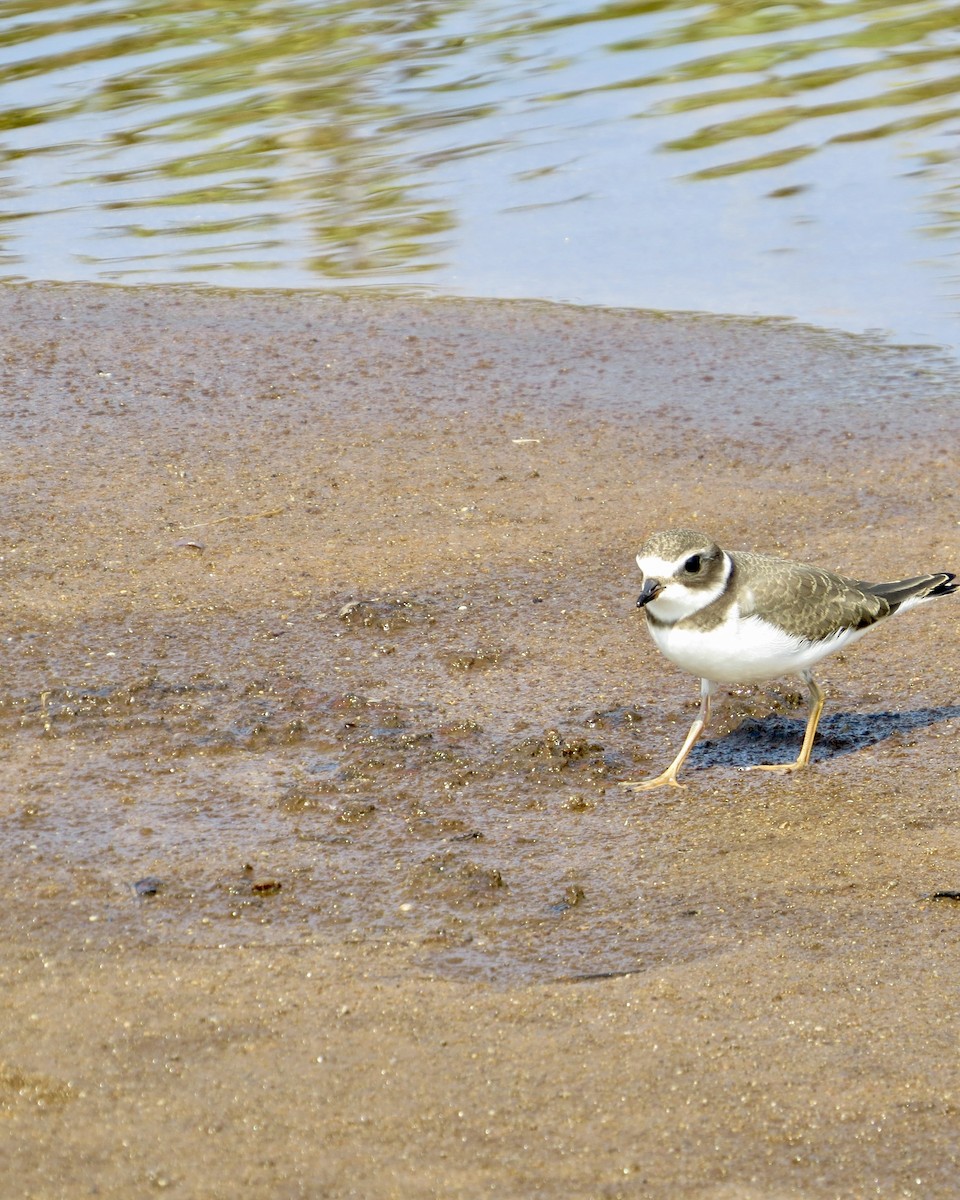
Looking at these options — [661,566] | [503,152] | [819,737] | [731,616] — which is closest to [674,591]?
[661,566]

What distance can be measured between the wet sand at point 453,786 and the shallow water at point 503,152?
1266 millimetres

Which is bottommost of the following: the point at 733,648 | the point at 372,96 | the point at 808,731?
the point at 808,731

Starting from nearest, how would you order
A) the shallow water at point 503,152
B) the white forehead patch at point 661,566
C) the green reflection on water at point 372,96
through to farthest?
the white forehead patch at point 661,566
the shallow water at point 503,152
the green reflection on water at point 372,96

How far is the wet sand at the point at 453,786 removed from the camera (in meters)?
3.60

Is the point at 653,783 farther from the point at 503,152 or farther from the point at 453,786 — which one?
the point at 503,152

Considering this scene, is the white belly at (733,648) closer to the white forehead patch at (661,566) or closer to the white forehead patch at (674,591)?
the white forehead patch at (674,591)

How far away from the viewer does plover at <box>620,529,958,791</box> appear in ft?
16.9

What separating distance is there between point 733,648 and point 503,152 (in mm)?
7836

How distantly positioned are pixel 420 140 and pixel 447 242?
2096 mm

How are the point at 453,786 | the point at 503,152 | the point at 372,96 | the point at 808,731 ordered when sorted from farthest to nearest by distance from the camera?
the point at 372,96, the point at 503,152, the point at 808,731, the point at 453,786

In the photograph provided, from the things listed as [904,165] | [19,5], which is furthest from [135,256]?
[19,5]

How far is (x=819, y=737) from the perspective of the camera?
222 inches

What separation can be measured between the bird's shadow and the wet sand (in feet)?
0.06

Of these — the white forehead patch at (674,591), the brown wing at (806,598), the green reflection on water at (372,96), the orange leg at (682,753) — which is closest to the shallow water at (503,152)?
the green reflection on water at (372,96)
